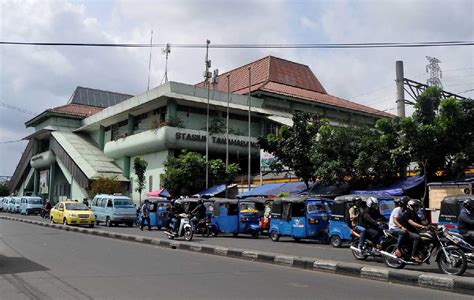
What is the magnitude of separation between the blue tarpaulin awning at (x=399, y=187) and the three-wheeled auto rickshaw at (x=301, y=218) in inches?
131

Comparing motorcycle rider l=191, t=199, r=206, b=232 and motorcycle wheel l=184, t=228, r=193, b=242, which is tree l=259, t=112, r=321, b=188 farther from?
motorcycle wheel l=184, t=228, r=193, b=242

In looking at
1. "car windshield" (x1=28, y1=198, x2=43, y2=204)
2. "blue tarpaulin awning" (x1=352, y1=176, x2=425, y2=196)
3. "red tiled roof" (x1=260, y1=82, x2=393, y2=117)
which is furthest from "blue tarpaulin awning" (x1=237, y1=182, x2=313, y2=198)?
"car windshield" (x1=28, y1=198, x2=43, y2=204)

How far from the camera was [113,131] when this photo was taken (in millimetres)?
49719

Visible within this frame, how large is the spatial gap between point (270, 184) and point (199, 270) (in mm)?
20022

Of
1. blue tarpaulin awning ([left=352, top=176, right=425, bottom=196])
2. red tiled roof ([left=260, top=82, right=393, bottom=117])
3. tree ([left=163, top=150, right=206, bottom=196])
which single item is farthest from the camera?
red tiled roof ([left=260, top=82, right=393, bottom=117])

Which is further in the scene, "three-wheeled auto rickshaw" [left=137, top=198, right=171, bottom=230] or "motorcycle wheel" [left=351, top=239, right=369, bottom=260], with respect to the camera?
"three-wheeled auto rickshaw" [left=137, top=198, right=171, bottom=230]

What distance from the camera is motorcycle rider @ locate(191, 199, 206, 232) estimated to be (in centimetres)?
1894

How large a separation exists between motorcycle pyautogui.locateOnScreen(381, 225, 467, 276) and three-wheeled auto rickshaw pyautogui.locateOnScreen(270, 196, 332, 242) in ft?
23.9

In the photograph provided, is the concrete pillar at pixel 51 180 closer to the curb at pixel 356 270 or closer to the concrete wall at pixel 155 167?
the concrete wall at pixel 155 167

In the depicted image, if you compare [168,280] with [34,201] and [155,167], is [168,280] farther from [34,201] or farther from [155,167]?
[34,201]

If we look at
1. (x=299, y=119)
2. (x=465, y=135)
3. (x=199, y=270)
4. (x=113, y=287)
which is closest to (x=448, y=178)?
(x=465, y=135)

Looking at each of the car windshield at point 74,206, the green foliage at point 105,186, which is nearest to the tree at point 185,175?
the car windshield at point 74,206

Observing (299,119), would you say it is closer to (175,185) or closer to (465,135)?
(465,135)

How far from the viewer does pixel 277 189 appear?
93.1 feet
